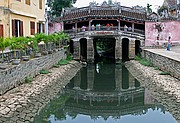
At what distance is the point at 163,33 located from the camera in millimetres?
30625

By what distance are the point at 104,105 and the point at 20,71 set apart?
4499 millimetres

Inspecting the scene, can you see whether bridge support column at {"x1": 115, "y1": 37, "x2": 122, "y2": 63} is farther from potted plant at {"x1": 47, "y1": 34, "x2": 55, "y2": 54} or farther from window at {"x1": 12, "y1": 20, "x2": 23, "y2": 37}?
window at {"x1": 12, "y1": 20, "x2": 23, "y2": 37}

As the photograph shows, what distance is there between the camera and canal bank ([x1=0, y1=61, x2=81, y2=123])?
391 inches

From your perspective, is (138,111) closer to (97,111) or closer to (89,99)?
(97,111)

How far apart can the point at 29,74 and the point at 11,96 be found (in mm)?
3993

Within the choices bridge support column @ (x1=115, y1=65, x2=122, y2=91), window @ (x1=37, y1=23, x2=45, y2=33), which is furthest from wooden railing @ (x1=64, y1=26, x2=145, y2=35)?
window @ (x1=37, y1=23, x2=45, y2=33)

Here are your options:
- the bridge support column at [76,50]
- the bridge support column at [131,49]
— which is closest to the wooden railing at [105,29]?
the bridge support column at [76,50]

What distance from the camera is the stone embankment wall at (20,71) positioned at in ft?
38.8

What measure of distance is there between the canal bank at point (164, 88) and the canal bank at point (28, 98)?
5303 millimetres

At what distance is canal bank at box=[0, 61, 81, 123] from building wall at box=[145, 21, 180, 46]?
15754mm

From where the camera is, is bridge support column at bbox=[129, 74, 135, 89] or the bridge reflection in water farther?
bridge support column at bbox=[129, 74, 135, 89]

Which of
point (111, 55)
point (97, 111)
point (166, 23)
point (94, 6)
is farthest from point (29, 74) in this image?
point (111, 55)

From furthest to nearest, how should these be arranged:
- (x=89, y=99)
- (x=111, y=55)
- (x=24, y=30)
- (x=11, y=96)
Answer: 1. (x=111, y=55)
2. (x=24, y=30)
3. (x=89, y=99)
4. (x=11, y=96)

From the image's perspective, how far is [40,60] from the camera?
1800cm
